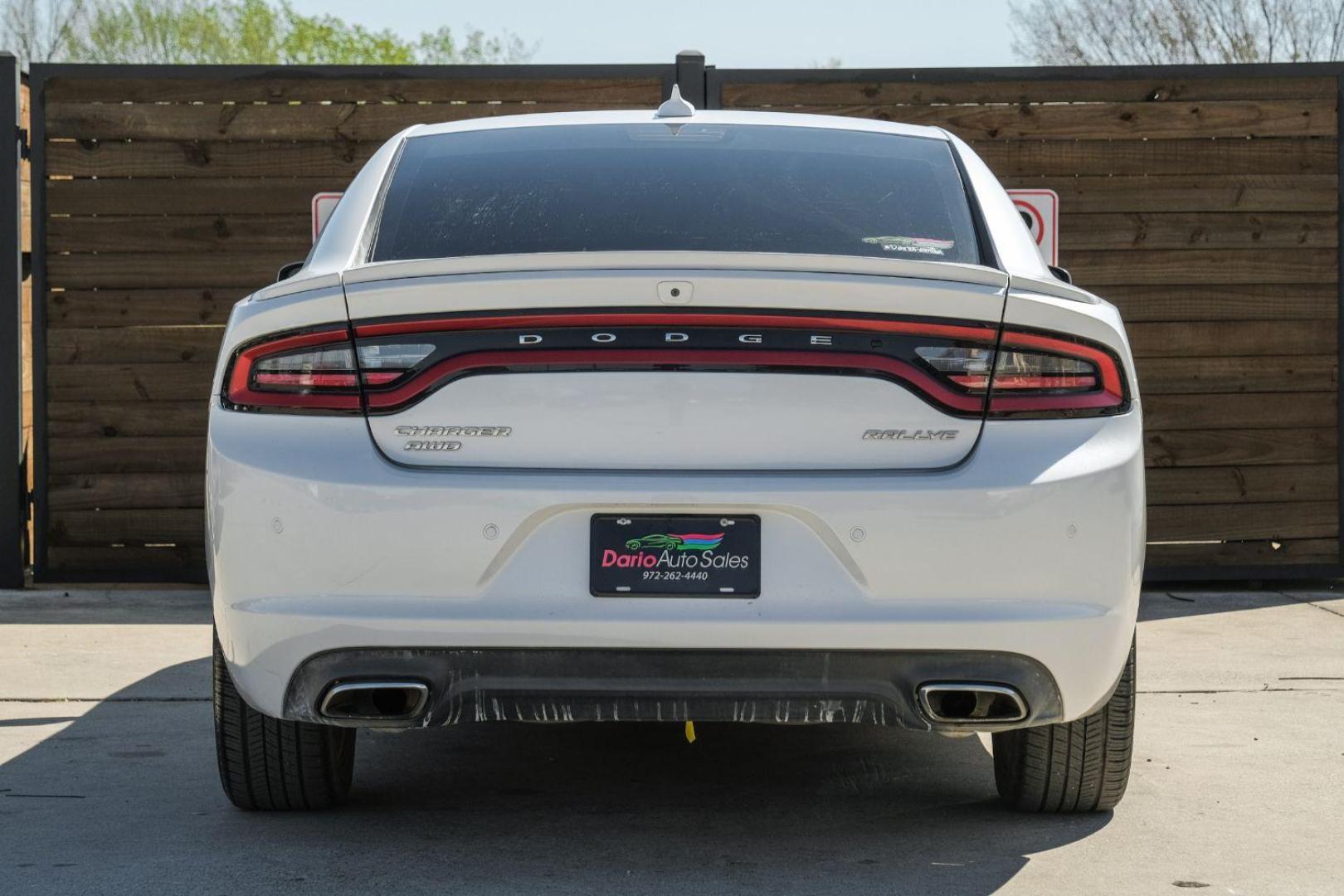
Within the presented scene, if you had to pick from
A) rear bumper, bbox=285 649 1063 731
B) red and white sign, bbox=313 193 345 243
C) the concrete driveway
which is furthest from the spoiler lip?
red and white sign, bbox=313 193 345 243

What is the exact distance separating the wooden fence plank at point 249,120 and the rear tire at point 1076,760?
207 inches

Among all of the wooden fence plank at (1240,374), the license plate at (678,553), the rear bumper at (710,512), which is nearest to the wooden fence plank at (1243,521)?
the wooden fence plank at (1240,374)

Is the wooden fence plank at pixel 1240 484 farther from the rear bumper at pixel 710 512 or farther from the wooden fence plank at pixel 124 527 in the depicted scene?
the rear bumper at pixel 710 512

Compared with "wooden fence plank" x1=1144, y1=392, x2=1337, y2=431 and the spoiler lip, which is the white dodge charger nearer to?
the spoiler lip

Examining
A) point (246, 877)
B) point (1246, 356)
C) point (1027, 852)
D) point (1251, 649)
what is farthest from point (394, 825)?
point (1246, 356)

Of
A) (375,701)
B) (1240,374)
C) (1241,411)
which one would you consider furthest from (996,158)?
Answer: (375,701)

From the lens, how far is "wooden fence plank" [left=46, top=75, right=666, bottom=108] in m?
8.81

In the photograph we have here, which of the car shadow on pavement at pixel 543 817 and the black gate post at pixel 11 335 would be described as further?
the black gate post at pixel 11 335

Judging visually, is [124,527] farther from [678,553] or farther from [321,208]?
[678,553]

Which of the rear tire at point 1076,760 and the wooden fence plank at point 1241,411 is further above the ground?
the wooden fence plank at point 1241,411

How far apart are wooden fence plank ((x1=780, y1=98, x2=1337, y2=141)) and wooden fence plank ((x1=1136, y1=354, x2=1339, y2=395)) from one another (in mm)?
1092

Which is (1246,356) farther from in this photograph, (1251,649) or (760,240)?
(760,240)

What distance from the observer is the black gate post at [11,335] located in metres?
8.66

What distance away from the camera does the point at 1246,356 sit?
8953mm
